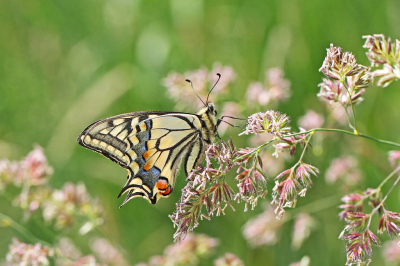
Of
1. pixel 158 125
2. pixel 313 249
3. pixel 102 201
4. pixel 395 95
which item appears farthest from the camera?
pixel 102 201

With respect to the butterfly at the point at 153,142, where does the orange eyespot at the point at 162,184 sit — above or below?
below

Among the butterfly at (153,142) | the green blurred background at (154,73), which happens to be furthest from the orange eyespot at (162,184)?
the green blurred background at (154,73)

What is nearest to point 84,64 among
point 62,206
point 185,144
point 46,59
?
point 46,59

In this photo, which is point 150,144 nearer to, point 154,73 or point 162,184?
point 162,184

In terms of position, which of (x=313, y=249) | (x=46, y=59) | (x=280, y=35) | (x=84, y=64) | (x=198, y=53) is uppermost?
(x=46, y=59)

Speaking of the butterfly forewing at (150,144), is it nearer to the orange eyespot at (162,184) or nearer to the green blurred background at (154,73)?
the orange eyespot at (162,184)

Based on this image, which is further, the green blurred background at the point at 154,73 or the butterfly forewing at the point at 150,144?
the green blurred background at the point at 154,73

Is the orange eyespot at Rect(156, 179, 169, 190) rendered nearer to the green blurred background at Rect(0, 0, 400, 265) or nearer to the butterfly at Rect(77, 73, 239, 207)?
the butterfly at Rect(77, 73, 239, 207)

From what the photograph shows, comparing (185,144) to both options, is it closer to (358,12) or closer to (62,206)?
(62,206)
